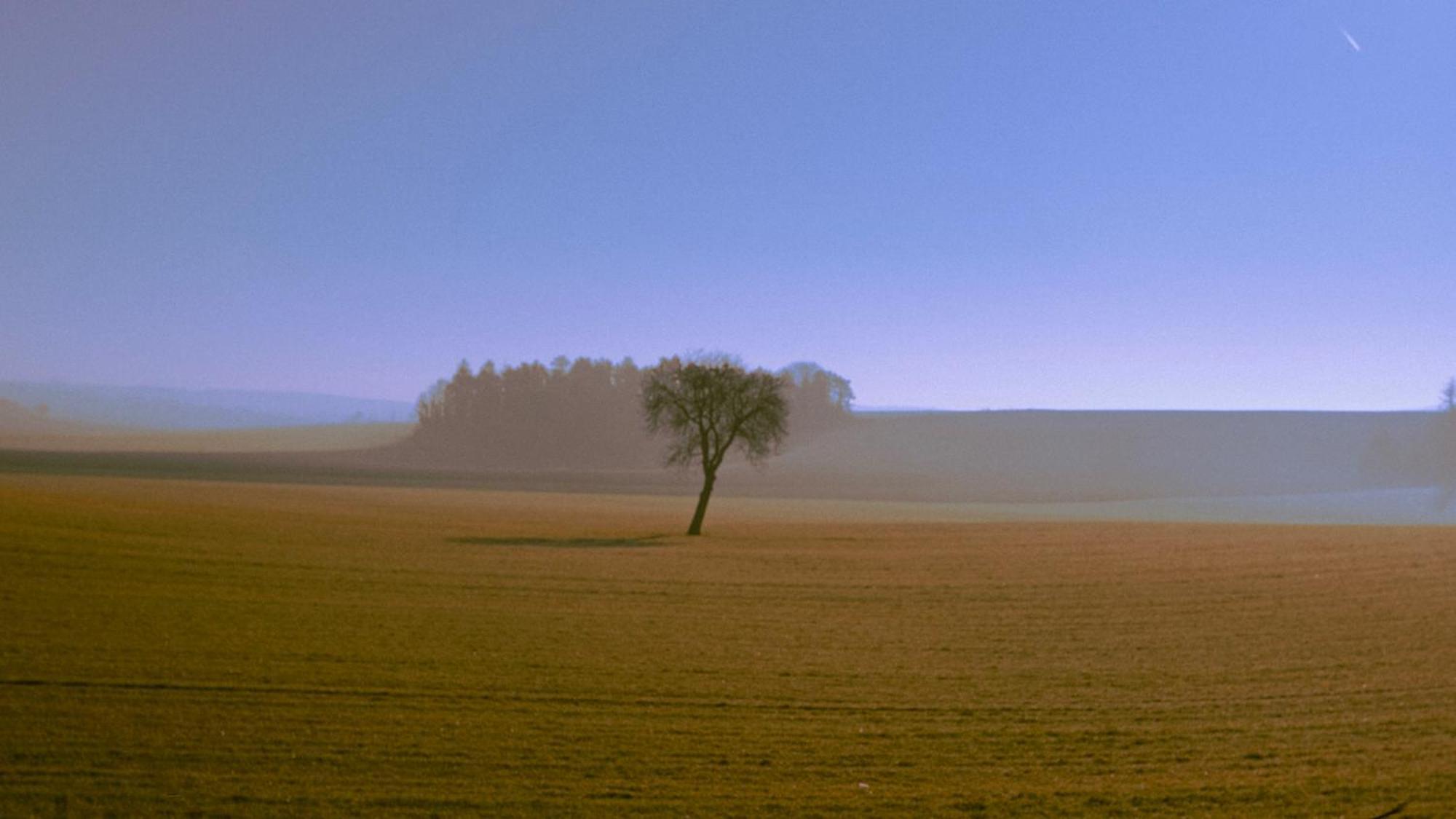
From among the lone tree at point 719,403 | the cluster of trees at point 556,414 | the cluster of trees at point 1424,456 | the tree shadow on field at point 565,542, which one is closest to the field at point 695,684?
the tree shadow on field at point 565,542

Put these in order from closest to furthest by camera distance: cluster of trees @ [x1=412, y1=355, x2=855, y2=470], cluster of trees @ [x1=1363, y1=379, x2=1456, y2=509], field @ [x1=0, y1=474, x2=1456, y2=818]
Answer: field @ [x1=0, y1=474, x2=1456, y2=818] → cluster of trees @ [x1=1363, y1=379, x2=1456, y2=509] → cluster of trees @ [x1=412, y1=355, x2=855, y2=470]

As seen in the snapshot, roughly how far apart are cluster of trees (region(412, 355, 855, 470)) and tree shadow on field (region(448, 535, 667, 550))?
7375 cm

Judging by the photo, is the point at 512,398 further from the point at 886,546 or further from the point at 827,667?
the point at 827,667

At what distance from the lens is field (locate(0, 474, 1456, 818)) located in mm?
9531

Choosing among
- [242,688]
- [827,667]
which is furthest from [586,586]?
A: [242,688]

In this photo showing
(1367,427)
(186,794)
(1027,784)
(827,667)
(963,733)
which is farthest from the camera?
(1367,427)

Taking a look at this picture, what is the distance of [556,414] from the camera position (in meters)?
119

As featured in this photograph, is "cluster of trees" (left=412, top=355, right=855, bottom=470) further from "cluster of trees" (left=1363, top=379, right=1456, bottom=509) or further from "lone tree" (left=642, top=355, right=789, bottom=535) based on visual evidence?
"lone tree" (left=642, top=355, right=789, bottom=535)

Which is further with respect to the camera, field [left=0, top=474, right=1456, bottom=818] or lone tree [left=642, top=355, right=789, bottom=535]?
lone tree [left=642, top=355, right=789, bottom=535]

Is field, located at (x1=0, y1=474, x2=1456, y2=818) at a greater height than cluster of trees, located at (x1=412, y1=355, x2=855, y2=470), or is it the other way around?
cluster of trees, located at (x1=412, y1=355, x2=855, y2=470)

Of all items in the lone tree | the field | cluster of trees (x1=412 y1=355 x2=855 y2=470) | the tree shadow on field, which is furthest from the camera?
cluster of trees (x1=412 y1=355 x2=855 y2=470)

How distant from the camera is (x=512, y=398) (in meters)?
121

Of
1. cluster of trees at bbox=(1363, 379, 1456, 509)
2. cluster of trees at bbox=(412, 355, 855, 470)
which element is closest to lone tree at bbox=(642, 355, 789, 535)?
cluster of trees at bbox=(1363, 379, 1456, 509)

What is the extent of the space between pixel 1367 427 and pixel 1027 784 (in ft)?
392
